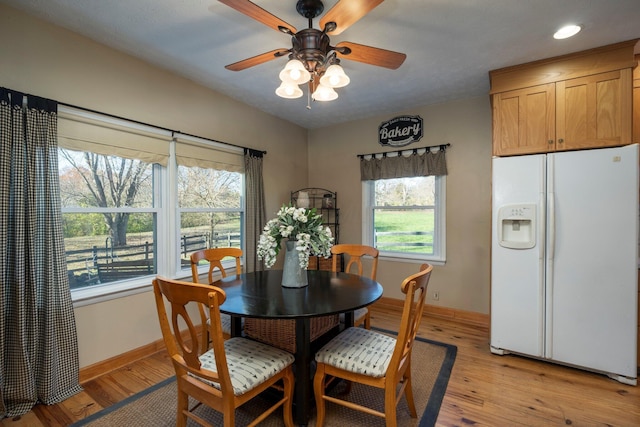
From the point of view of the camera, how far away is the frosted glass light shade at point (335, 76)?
1714mm

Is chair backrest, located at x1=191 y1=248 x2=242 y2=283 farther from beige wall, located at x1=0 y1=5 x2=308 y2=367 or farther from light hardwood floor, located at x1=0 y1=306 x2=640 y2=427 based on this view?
light hardwood floor, located at x1=0 y1=306 x2=640 y2=427

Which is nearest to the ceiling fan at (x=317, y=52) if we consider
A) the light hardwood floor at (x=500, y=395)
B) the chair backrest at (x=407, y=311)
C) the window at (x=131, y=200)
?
the chair backrest at (x=407, y=311)

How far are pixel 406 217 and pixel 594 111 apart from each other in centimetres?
205

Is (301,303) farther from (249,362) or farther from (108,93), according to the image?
(108,93)

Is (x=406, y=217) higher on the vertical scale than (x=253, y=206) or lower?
lower

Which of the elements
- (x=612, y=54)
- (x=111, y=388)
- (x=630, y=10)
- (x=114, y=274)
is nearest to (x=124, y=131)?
(x=114, y=274)

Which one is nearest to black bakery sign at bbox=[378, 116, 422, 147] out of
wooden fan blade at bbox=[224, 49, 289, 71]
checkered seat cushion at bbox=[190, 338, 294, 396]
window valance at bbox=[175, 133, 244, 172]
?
window valance at bbox=[175, 133, 244, 172]

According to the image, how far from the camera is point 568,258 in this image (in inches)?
91.0

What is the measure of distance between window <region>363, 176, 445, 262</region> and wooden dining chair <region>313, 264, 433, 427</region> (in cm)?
207

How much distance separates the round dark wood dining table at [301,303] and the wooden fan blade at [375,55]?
1.47m

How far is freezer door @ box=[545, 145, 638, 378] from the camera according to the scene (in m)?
2.12

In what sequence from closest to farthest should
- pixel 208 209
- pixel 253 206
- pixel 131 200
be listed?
pixel 131 200 → pixel 208 209 → pixel 253 206

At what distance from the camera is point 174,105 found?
9.11 feet

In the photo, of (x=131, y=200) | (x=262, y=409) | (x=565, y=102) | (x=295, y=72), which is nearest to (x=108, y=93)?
(x=131, y=200)
